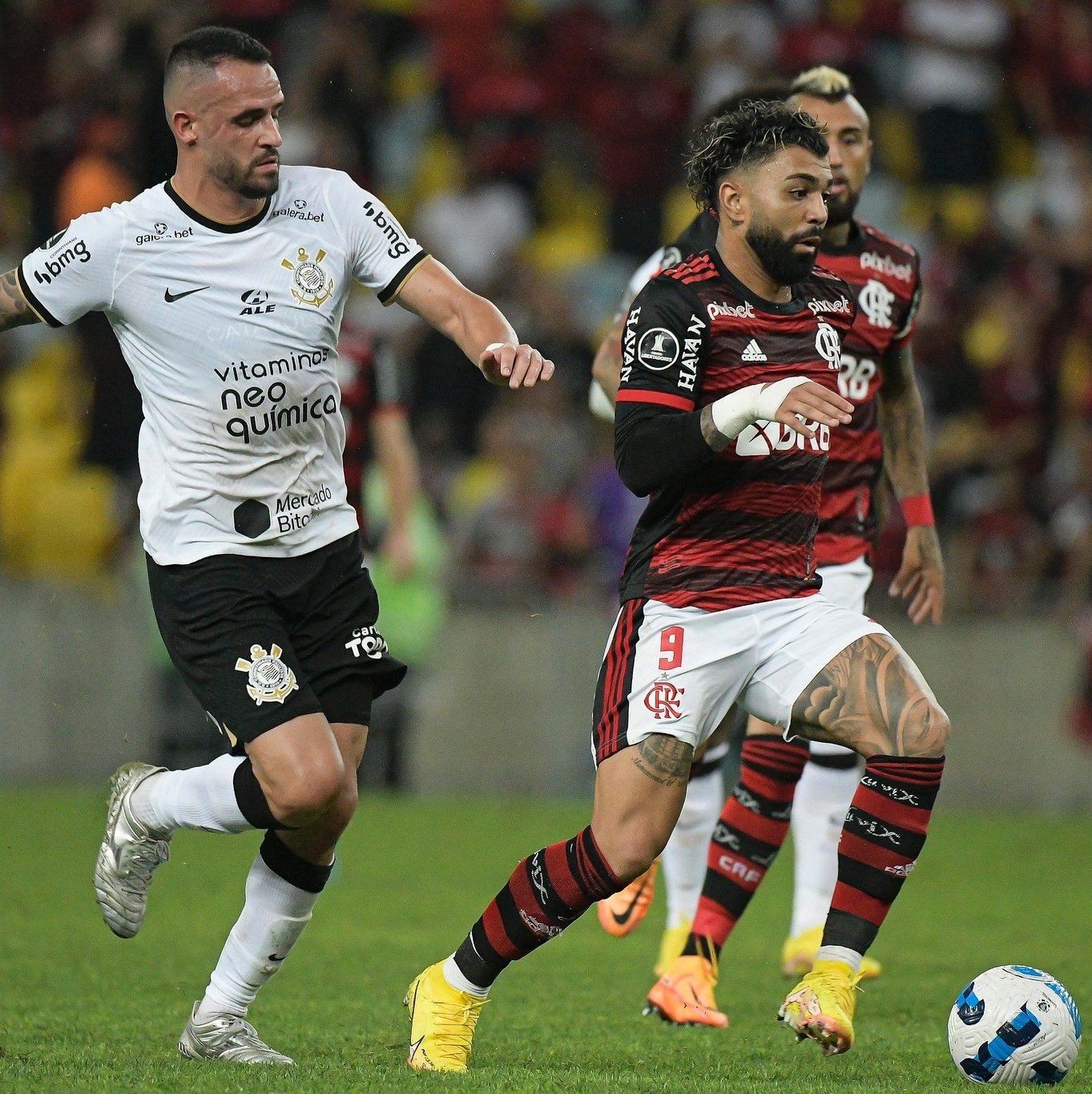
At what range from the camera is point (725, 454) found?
15.9 feet

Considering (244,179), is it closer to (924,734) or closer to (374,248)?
(374,248)

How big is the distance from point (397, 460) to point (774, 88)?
2.62 m

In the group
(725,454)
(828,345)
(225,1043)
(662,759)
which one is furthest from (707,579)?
(225,1043)

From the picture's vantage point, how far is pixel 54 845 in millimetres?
9656

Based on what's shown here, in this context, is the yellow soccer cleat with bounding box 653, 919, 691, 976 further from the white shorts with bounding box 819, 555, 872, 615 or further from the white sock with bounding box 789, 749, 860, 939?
the white shorts with bounding box 819, 555, 872, 615

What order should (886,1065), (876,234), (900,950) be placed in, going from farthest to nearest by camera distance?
(900,950), (876,234), (886,1065)

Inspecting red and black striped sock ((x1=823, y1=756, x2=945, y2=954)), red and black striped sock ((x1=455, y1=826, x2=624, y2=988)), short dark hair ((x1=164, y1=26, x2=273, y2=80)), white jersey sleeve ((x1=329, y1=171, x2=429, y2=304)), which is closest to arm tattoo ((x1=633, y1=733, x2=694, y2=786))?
red and black striped sock ((x1=455, y1=826, x2=624, y2=988))

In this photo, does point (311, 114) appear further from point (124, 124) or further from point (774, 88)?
point (774, 88)

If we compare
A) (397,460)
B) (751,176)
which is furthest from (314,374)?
(397,460)

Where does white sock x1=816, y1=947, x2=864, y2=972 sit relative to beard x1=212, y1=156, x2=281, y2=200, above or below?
below

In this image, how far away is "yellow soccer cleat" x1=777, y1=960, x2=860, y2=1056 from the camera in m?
4.52

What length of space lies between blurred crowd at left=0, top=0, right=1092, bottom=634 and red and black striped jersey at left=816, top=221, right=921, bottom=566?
17.7ft

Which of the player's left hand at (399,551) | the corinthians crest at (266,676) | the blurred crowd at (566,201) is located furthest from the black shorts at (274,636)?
the blurred crowd at (566,201)

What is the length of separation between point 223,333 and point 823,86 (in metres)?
2.46
